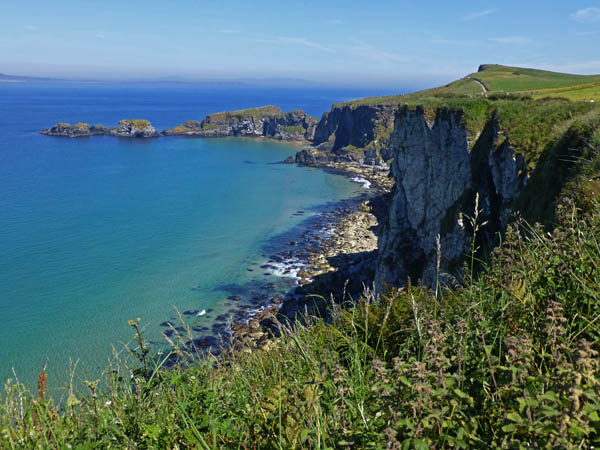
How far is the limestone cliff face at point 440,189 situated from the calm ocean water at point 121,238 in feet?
42.4

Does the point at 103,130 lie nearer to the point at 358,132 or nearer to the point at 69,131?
the point at 69,131

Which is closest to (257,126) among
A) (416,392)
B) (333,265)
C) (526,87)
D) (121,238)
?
(526,87)

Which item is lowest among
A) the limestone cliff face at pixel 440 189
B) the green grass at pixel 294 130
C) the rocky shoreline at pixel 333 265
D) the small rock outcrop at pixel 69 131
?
the rocky shoreline at pixel 333 265

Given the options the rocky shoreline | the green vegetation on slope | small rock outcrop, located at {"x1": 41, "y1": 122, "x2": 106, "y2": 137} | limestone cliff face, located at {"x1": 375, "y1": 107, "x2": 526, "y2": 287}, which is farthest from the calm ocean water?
small rock outcrop, located at {"x1": 41, "y1": 122, "x2": 106, "y2": 137}

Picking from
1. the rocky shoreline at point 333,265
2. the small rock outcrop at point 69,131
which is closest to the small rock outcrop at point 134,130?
the small rock outcrop at point 69,131

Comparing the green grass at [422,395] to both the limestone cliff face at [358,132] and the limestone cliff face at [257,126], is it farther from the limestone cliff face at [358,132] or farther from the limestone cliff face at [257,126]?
the limestone cliff face at [257,126]

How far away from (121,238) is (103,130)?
108m

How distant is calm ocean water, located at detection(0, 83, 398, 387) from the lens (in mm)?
35688

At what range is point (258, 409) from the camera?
3574mm

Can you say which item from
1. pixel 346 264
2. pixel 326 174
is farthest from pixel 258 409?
pixel 326 174

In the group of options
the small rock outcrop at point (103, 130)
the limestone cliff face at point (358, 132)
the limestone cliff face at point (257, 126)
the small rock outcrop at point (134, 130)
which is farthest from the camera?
the limestone cliff face at point (257, 126)

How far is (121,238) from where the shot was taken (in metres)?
56.0

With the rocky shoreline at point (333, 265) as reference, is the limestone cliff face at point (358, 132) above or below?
above

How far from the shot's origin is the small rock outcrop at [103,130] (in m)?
139
